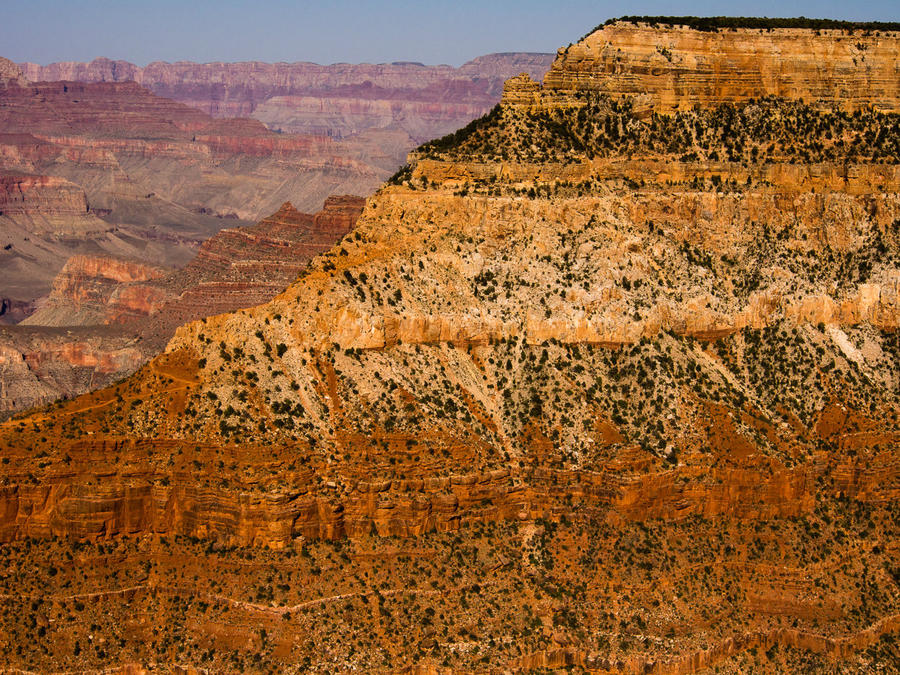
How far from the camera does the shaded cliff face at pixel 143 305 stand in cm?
12588

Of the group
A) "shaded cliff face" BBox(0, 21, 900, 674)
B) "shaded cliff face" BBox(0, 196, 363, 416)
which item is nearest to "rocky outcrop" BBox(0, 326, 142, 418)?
"shaded cliff face" BBox(0, 196, 363, 416)

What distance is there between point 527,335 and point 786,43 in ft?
82.1

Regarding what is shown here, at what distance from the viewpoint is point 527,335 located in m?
66.9

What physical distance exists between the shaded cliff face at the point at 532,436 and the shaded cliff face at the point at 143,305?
189 feet

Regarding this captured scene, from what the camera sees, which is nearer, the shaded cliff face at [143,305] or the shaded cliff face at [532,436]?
the shaded cliff face at [532,436]

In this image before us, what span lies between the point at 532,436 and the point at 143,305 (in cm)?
9258

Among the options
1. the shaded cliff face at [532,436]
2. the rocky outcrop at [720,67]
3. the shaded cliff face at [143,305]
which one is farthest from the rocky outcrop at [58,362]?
the shaded cliff face at [532,436]

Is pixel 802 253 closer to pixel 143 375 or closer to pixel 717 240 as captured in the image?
pixel 717 240

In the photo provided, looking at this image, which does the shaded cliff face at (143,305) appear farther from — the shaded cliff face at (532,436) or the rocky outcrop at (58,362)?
the shaded cliff face at (532,436)

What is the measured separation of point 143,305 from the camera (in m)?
149

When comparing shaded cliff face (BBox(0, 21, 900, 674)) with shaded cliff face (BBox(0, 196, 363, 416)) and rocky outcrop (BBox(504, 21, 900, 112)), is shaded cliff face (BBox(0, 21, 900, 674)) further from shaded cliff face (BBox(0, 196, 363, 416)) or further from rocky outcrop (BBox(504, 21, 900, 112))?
shaded cliff face (BBox(0, 196, 363, 416))

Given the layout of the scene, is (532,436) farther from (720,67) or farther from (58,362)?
(58,362)

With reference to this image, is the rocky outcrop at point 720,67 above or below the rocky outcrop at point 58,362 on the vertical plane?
above

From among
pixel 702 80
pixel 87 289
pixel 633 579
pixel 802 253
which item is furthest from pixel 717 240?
pixel 87 289
